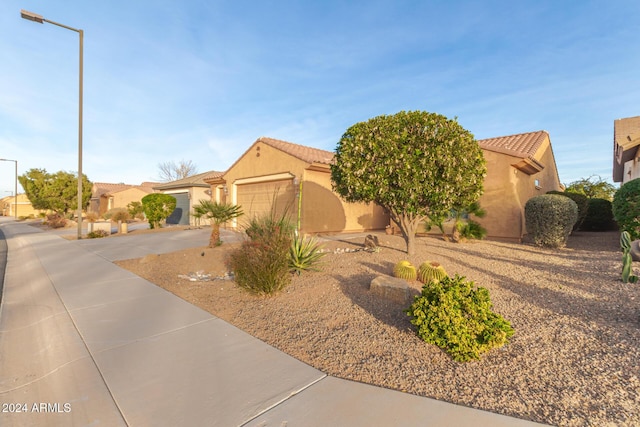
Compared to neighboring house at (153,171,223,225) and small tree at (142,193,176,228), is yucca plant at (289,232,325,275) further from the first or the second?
neighboring house at (153,171,223,225)

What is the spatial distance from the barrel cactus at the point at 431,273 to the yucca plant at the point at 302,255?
2.23m

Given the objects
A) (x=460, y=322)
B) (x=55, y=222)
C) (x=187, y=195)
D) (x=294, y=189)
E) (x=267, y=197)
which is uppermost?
(x=187, y=195)

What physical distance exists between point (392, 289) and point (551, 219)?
719cm

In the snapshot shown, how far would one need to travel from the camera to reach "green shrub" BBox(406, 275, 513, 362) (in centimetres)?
302

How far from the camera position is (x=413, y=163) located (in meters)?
6.71

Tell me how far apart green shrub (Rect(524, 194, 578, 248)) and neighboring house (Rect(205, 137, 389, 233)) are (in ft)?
24.6

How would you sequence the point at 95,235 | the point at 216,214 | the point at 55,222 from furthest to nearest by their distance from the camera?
the point at 55,222
the point at 95,235
the point at 216,214

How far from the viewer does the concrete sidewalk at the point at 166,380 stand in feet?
7.43

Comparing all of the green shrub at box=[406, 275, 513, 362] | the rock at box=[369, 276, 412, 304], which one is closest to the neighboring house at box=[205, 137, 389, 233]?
the rock at box=[369, 276, 412, 304]

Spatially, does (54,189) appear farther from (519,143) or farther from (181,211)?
(519,143)

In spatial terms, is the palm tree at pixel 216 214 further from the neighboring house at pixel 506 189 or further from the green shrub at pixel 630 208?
the green shrub at pixel 630 208

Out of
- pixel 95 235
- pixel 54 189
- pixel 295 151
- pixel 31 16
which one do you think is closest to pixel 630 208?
pixel 295 151

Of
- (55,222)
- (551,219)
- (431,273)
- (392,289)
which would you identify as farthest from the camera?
(55,222)

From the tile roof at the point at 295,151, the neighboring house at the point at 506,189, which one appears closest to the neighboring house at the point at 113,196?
the tile roof at the point at 295,151
